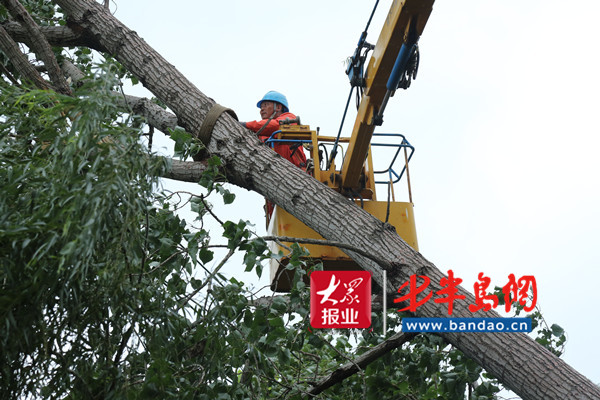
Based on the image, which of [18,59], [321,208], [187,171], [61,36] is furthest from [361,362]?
[61,36]

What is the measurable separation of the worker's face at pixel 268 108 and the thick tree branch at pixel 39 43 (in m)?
3.03

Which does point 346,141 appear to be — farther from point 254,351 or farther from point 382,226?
point 254,351

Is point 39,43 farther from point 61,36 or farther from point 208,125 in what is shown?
point 208,125

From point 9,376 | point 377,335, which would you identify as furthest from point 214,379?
point 377,335

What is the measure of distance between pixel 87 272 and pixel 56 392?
549 mm

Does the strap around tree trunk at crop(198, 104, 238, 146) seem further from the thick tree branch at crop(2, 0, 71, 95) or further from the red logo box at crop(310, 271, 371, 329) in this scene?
the red logo box at crop(310, 271, 371, 329)

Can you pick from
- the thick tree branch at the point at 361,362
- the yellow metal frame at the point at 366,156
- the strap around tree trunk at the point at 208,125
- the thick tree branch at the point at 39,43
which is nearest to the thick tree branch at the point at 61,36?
the thick tree branch at the point at 39,43

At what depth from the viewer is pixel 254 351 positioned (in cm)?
394

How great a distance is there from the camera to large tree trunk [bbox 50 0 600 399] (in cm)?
411

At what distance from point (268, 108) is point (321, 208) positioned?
3.43 m

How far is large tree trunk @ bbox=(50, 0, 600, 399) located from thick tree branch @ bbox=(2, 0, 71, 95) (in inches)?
21.8

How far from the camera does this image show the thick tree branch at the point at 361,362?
4.93 m

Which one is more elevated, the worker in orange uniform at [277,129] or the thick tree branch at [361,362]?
the worker in orange uniform at [277,129]

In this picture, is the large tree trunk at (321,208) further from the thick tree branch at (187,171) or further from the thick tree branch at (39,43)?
the thick tree branch at (39,43)
